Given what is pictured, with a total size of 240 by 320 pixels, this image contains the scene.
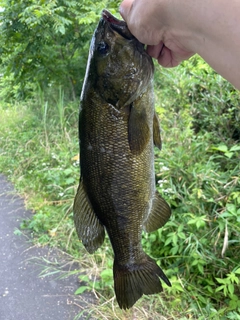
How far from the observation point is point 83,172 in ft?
5.22

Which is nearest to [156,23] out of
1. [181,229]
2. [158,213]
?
[158,213]

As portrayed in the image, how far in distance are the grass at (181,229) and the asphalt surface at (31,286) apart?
93mm

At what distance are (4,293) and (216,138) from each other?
2500 millimetres

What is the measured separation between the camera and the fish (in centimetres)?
153

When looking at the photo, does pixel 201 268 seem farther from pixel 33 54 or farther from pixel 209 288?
pixel 33 54

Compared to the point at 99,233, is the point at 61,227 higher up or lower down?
lower down

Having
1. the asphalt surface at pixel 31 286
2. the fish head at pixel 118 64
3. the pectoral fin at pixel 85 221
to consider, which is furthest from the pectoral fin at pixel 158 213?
the asphalt surface at pixel 31 286

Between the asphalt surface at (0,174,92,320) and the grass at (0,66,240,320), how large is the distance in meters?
0.09

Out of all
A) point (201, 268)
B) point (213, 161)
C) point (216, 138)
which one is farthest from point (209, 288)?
point (216, 138)

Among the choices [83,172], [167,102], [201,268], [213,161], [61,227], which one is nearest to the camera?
[83,172]

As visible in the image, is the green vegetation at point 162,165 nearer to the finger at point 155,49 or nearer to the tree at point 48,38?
the tree at point 48,38

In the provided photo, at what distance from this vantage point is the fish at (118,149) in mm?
1530

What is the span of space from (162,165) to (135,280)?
1.80m

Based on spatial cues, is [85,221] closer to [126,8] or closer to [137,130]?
[137,130]
